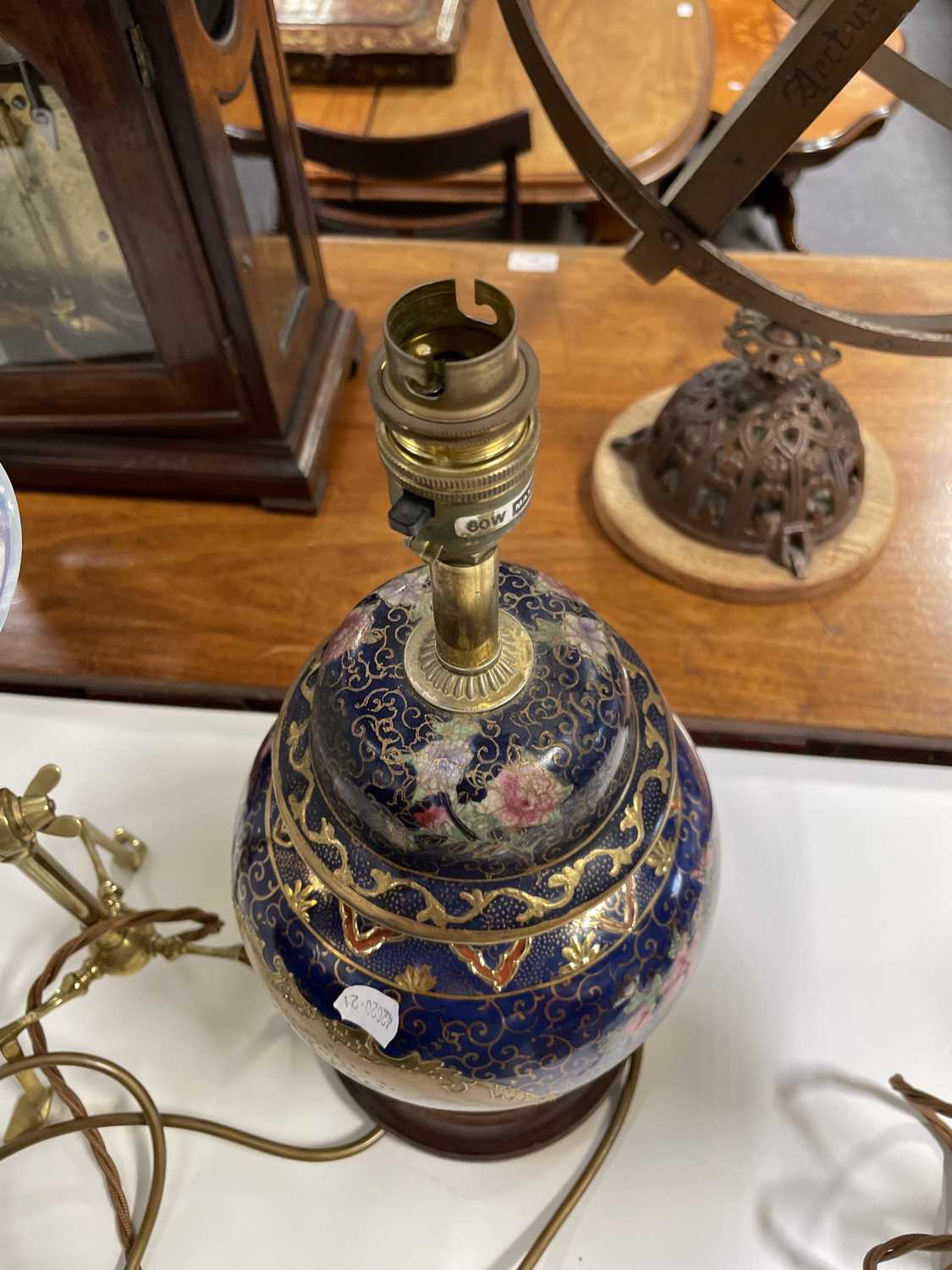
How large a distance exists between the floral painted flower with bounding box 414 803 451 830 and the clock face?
0.53 m

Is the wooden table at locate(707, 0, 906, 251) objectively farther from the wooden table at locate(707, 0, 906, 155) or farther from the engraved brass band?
the engraved brass band

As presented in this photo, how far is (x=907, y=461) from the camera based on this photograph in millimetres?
1212

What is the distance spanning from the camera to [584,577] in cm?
114

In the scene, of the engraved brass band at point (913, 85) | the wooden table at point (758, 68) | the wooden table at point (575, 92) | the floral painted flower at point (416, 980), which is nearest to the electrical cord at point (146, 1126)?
the floral painted flower at point (416, 980)

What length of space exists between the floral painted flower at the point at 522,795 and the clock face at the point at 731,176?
19.4 inches

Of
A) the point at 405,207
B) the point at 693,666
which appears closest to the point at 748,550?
the point at 693,666

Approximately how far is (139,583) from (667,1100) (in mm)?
773

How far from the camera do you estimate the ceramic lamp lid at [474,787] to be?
57cm

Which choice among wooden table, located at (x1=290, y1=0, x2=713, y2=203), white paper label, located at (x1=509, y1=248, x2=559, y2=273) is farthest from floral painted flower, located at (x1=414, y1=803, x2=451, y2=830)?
wooden table, located at (x1=290, y1=0, x2=713, y2=203)

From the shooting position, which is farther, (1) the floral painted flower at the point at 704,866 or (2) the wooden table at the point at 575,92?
(2) the wooden table at the point at 575,92

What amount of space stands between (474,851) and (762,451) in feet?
2.04

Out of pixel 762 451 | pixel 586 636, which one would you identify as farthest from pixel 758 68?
pixel 586 636

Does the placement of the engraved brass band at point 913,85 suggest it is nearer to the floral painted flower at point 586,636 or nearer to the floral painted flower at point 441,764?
the floral painted flower at point 586,636

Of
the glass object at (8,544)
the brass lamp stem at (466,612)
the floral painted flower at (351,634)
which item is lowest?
the floral painted flower at (351,634)
